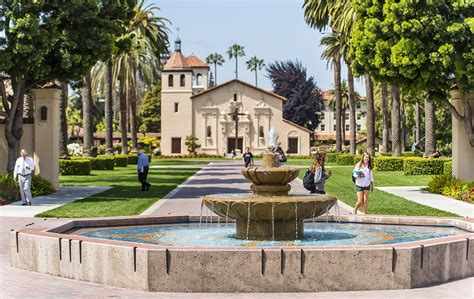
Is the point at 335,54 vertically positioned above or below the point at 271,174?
above

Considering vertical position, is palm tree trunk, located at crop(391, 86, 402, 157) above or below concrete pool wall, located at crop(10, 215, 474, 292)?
above

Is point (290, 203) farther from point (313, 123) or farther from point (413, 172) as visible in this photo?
point (313, 123)

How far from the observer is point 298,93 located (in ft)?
355

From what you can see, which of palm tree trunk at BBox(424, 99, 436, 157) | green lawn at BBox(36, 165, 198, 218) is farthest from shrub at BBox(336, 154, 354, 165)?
green lawn at BBox(36, 165, 198, 218)

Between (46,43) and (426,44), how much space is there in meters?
12.5

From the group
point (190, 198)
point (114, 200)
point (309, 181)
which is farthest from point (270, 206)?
point (190, 198)

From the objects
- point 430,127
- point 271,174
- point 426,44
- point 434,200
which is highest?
point 426,44

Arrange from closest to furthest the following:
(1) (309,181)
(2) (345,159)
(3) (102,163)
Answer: (1) (309,181) < (3) (102,163) < (2) (345,159)

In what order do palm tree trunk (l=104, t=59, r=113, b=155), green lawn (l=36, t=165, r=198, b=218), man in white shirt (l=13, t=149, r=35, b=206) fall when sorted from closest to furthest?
green lawn (l=36, t=165, r=198, b=218)
man in white shirt (l=13, t=149, r=35, b=206)
palm tree trunk (l=104, t=59, r=113, b=155)

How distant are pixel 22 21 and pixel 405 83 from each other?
13.0m

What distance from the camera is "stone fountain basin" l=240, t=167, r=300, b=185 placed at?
12586mm

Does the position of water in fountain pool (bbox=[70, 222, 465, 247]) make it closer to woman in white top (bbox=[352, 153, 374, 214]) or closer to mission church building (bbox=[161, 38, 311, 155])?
woman in white top (bbox=[352, 153, 374, 214])

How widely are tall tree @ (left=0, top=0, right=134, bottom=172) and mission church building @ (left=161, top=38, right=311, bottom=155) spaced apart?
62381mm

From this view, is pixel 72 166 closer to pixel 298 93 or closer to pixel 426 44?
pixel 426 44
